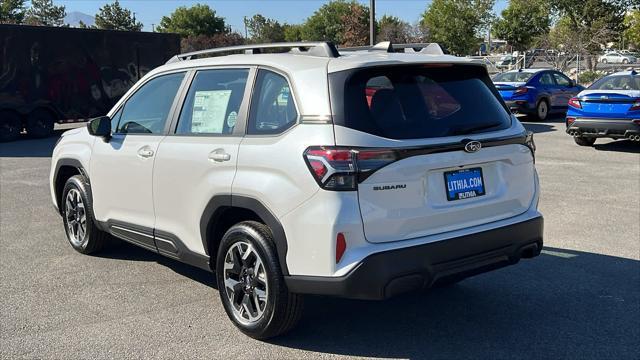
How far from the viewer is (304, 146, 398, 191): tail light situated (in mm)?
3639

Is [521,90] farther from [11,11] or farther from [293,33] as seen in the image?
[293,33]

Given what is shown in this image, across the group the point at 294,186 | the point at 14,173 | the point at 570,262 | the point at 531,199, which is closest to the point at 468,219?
the point at 531,199

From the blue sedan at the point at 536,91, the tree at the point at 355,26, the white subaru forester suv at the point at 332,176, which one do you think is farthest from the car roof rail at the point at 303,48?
the tree at the point at 355,26

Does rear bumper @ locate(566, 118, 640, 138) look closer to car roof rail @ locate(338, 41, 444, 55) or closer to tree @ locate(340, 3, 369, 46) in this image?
car roof rail @ locate(338, 41, 444, 55)

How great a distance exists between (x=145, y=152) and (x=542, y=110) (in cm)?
1612

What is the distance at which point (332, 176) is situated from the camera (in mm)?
3652

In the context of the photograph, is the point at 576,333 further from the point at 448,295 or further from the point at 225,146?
the point at 225,146

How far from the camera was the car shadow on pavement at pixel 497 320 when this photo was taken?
4141mm

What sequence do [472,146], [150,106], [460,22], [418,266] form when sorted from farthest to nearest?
[460,22] → [150,106] → [472,146] → [418,266]

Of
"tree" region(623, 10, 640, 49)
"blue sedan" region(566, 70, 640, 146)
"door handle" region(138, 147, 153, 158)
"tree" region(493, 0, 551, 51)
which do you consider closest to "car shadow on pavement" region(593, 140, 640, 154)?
"blue sedan" region(566, 70, 640, 146)

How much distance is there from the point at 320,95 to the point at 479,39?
44771mm

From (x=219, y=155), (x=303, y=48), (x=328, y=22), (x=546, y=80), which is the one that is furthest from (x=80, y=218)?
(x=328, y=22)

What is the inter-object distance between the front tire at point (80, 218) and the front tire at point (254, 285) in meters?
2.15

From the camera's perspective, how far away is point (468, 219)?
4.05m
